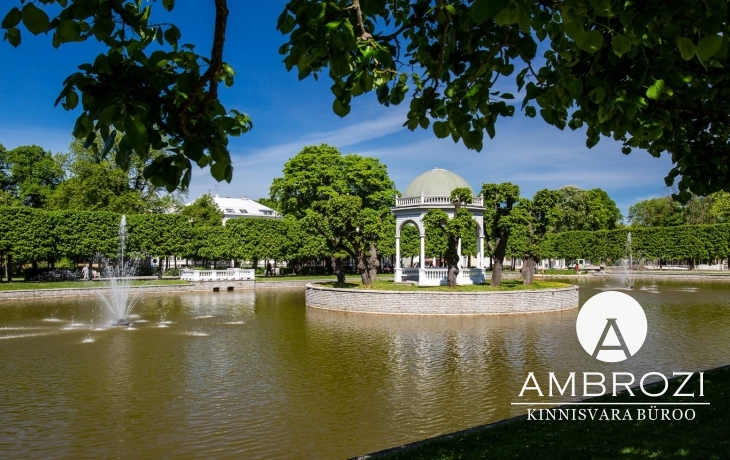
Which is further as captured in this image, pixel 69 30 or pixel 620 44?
pixel 620 44

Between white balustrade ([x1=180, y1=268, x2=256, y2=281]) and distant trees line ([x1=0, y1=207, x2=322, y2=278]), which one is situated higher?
distant trees line ([x1=0, y1=207, x2=322, y2=278])

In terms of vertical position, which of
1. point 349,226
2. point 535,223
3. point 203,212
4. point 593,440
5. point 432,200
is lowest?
point 593,440

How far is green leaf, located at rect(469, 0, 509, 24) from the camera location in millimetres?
2334

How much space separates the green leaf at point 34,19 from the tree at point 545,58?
1344 millimetres

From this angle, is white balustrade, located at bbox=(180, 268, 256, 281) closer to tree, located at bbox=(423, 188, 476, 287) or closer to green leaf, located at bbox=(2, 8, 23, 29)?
tree, located at bbox=(423, 188, 476, 287)

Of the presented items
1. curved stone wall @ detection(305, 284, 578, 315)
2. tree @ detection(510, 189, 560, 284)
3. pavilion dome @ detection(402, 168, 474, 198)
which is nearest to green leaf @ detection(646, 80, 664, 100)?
curved stone wall @ detection(305, 284, 578, 315)

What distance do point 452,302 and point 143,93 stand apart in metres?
21.4

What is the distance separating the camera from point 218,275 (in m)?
42.2

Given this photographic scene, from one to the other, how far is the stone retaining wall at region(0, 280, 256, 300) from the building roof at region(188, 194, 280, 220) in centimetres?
3824

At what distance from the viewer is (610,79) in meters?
4.39

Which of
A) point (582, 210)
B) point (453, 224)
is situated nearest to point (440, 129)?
point (453, 224)

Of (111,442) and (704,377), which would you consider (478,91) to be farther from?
(704,377)

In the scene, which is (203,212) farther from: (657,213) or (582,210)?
(657,213)

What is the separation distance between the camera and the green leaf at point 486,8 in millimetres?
2334
